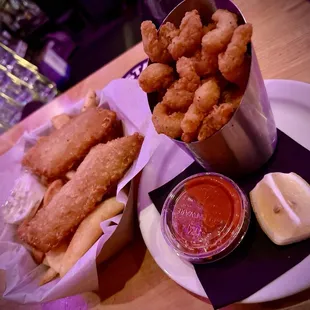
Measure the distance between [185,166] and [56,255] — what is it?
523 mm

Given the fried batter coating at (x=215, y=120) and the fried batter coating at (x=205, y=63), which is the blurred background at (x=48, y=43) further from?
the fried batter coating at (x=215, y=120)

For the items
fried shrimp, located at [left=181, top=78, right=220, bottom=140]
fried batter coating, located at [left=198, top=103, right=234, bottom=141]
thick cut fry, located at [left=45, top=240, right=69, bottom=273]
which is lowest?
thick cut fry, located at [left=45, top=240, right=69, bottom=273]

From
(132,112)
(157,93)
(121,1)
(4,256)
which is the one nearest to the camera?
(157,93)

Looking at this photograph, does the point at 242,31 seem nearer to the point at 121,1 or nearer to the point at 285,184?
the point at 285,184

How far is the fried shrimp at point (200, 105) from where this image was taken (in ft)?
3.39

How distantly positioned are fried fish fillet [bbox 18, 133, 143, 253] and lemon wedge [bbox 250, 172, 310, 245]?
1.55 feet

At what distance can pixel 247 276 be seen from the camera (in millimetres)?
1053

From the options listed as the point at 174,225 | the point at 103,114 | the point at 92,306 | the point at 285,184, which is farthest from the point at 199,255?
the point at 103,114

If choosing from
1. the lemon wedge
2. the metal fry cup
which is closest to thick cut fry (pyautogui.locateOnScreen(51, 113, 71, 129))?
the metal fry cup

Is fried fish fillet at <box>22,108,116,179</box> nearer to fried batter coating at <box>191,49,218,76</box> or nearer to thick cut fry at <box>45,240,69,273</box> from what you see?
thick cut fry at <box>45,240,69,273</box>

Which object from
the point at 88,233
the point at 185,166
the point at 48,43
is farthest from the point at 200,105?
the point at 48,43

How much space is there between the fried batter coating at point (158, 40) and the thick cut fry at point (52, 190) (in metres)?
0.61

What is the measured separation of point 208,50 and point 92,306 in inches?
34.2

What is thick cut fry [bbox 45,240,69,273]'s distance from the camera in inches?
51.4
